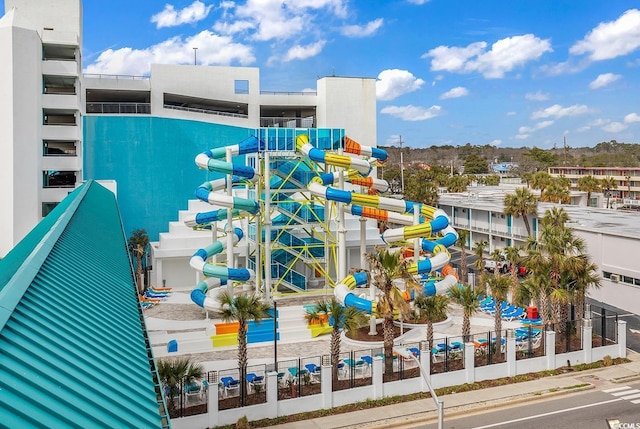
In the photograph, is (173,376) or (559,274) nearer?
(173,376)

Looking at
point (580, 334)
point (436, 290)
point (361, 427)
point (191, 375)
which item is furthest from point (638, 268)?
point (191, 375)

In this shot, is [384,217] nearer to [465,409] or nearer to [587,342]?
[587,342]

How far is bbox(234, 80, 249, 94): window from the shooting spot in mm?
69500

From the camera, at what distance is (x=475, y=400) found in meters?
29.2

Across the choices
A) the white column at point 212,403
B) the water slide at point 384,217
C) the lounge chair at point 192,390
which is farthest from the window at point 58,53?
the white column at point 212,403

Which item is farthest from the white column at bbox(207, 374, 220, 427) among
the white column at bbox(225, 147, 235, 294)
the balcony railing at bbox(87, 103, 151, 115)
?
the balcony railing at bbox(87, 103, 151, 115)

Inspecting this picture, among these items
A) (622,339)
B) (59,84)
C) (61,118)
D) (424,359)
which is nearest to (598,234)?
(622,339)

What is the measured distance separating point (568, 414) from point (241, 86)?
52.6 metres

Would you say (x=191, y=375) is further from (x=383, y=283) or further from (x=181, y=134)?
(x=181, y=134)

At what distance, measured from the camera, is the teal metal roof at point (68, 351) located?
580cm

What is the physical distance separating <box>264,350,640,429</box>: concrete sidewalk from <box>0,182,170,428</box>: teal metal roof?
16.6 metres

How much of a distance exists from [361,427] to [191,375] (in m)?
7.57

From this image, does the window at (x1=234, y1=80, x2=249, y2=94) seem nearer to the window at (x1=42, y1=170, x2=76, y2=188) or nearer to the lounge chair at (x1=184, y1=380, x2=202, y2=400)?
the window at (x1=42, y1=170, x2=76, y2=188)

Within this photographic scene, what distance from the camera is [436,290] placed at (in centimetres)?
3812
